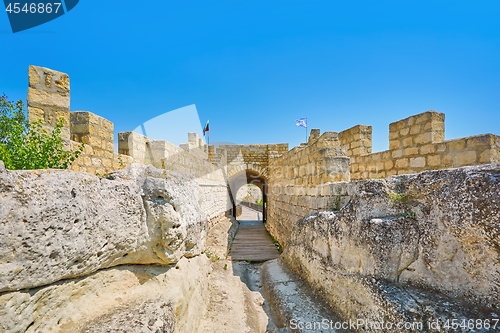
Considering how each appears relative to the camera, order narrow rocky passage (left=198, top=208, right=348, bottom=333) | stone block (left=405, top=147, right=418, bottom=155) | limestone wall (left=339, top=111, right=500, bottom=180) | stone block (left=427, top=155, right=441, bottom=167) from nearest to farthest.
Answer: narrow rocky passage (left=198, top=208, right=348, bottom=333) → limestone wall (left=339, top=111, right=500, bottom=180) → stone block (left=427, top=155, right=441, bottom=167) → stone block (left=405, top=147, right=418, bottom=155)

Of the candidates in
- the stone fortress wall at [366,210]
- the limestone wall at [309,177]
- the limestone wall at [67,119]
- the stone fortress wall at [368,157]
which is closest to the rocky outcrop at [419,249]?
the stone fortress wall at [366,210]

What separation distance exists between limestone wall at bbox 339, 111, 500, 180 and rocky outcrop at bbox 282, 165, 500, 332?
5.95 feet

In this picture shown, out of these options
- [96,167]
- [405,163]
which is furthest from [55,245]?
[405,163]

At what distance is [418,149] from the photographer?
411 cm

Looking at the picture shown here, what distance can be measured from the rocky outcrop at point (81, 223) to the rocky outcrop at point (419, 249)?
75.7 inches

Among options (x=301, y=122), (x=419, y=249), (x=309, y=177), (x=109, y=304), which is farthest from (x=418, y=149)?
(x=301, y=122)

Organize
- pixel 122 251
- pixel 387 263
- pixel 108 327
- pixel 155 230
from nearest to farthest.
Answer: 1. pixel 108 327
2. pixel 122 251
3. pixel 155 230
4. pixel 387 263

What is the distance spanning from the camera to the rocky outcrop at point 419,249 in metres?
1.68

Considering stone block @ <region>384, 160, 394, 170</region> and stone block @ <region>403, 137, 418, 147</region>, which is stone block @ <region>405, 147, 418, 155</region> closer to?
stone block @ <region>403, 137, 418, 147</region>

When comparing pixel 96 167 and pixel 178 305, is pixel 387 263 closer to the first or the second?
pixel 178 305

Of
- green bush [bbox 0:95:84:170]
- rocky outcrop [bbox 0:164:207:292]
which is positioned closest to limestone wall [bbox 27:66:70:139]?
green bush [bbox 0:95:84:170]

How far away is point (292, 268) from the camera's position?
4258 millimetres

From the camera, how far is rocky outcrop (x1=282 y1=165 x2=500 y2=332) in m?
1.68

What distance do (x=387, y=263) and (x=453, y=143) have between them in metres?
2.51
